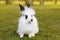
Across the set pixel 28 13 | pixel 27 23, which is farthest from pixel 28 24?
pixel 28 13

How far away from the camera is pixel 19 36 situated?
102 inches

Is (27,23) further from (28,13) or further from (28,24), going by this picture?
(28,13)

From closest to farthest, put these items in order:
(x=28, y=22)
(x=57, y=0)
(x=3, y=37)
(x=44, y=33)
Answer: (x=28, y=22) < (x=3, y=37) < (x=44, y=33) < (x=57, y=0)

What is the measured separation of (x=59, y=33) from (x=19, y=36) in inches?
23.8

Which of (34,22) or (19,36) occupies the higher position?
(34,22)

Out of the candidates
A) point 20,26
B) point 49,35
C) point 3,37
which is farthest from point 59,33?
point 3,37

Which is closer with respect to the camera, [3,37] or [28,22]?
[28,22]

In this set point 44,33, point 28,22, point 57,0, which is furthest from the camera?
point 57,0

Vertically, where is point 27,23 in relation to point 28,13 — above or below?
below

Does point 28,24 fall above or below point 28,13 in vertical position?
below

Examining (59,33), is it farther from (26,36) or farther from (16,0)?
(16,0)

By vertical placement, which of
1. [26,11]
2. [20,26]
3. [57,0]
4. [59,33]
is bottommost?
[57,0]

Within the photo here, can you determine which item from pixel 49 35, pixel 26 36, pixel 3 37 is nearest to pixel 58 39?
pixel 49 35

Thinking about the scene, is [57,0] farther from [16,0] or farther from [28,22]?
[28,22]
